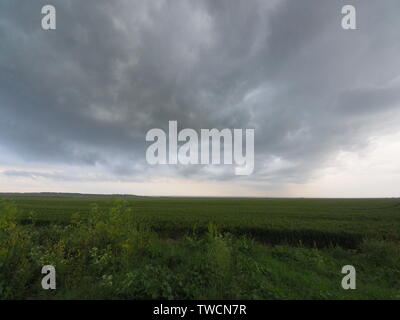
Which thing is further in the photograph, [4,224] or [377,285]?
[377,285]

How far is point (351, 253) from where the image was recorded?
24.9 feet

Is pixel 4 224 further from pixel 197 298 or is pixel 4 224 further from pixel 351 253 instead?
pixel 351 253

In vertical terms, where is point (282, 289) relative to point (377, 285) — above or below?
above

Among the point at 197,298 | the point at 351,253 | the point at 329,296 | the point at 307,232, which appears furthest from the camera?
the point at 307,232
